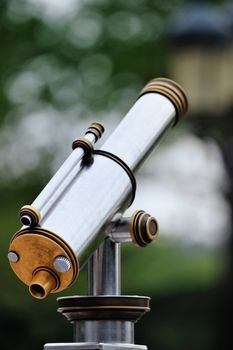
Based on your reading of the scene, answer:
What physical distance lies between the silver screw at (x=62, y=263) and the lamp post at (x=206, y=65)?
683 centimetres

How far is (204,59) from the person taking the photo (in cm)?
1036

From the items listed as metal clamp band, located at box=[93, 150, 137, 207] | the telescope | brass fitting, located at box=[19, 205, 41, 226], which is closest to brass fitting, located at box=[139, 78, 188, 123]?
the telescope

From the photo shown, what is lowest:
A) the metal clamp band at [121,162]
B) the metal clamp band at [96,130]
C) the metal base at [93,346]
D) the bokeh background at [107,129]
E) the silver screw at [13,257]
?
the metal base at [93,346]

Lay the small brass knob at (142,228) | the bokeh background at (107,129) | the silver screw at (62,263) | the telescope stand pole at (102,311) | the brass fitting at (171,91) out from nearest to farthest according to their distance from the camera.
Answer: the silver screw at (62,263)
the telescope stand pole at (102,311)
the small brass knob at (142,228)
the brass fitting at (171,91)
the bokeh background at (107,129)

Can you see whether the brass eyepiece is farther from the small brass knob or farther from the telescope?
the small brass knob

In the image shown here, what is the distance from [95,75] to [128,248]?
2753mm

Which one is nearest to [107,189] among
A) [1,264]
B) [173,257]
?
[1,264]

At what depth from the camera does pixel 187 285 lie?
1471 centimetres

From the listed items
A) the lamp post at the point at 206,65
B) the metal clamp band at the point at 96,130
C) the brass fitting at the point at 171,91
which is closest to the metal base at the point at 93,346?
the metal clamp band at the point at 96,130

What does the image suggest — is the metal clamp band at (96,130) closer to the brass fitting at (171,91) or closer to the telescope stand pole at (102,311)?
the brass fitting at (171,91)

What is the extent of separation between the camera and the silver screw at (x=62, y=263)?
3123mm

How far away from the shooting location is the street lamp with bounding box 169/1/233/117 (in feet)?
32.9

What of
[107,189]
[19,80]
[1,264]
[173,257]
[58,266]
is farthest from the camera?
[19,80]

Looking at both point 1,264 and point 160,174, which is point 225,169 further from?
point 160,174
